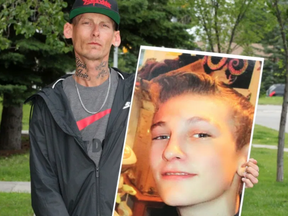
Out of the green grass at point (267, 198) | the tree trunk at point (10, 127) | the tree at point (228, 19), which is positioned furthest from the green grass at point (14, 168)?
the tree at point (228, 19)

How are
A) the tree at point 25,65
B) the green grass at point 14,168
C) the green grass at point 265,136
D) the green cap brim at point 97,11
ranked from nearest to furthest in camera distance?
the green cap brim at point 97,11
the green grass at point 14,168
the tree at point 25,65
the green grass at point 265,136

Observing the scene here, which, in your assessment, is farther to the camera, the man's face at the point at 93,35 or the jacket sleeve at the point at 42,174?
the man's face at the point at 93,35

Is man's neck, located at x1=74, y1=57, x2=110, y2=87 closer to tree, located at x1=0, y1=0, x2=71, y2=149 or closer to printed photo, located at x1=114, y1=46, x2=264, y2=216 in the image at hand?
printed photo, located at x1=114, y1=46, x2=264, y2=216

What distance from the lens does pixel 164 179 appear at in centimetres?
264

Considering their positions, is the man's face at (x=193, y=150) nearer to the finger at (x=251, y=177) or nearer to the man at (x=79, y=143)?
the finger at (x=251, y=177)

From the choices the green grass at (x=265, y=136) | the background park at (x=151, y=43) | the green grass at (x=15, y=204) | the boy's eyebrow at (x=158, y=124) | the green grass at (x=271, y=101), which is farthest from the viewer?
the green grass at (x=271, y=101)

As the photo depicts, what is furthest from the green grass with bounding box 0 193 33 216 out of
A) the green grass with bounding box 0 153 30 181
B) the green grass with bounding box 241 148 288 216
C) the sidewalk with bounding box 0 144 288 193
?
the green grass with bounding box 241 148 288 216

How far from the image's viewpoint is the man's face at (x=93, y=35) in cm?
291

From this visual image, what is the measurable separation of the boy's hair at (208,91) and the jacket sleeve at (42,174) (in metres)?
0.60

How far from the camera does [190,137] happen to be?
8.70ft

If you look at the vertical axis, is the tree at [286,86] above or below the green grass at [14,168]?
above

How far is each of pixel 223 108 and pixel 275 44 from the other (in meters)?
41.8

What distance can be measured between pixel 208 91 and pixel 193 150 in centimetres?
31

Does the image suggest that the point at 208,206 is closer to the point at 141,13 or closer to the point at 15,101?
the point at 15,101
